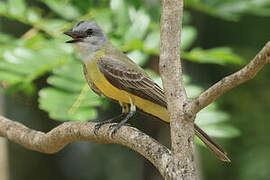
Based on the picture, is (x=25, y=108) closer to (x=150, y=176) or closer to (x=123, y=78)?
(x=150, y=176)

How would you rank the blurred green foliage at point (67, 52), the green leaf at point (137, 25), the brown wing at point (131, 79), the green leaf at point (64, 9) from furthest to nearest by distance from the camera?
the green leaf at point (64, 9) → the green leaf at point (137, 25) → the brown wing at point (131, 79) → the blurred green foliage at point (67, 52)

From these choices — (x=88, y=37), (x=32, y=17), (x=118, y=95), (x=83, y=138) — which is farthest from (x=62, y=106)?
(x=32, y=17)

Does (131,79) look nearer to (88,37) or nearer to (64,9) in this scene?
(88,37)

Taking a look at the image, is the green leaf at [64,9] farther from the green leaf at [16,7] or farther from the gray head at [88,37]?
the gray head at [88,37]

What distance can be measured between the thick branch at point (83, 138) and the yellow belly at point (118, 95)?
39cm

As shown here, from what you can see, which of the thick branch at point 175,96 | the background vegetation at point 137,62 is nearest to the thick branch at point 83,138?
the thick branch at point 175,96

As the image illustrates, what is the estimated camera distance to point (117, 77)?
3.76 metres

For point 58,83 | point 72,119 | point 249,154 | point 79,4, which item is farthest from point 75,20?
point 249,154

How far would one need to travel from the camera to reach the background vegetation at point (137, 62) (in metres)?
3.65

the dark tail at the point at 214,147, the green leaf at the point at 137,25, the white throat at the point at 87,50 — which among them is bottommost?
the dark tail at the point at 214,147

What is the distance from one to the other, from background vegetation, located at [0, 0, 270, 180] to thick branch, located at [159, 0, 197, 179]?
42.8 inches

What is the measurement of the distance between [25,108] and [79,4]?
306cm

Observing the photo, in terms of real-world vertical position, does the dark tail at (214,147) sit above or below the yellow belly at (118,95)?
below

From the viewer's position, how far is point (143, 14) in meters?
4.06
